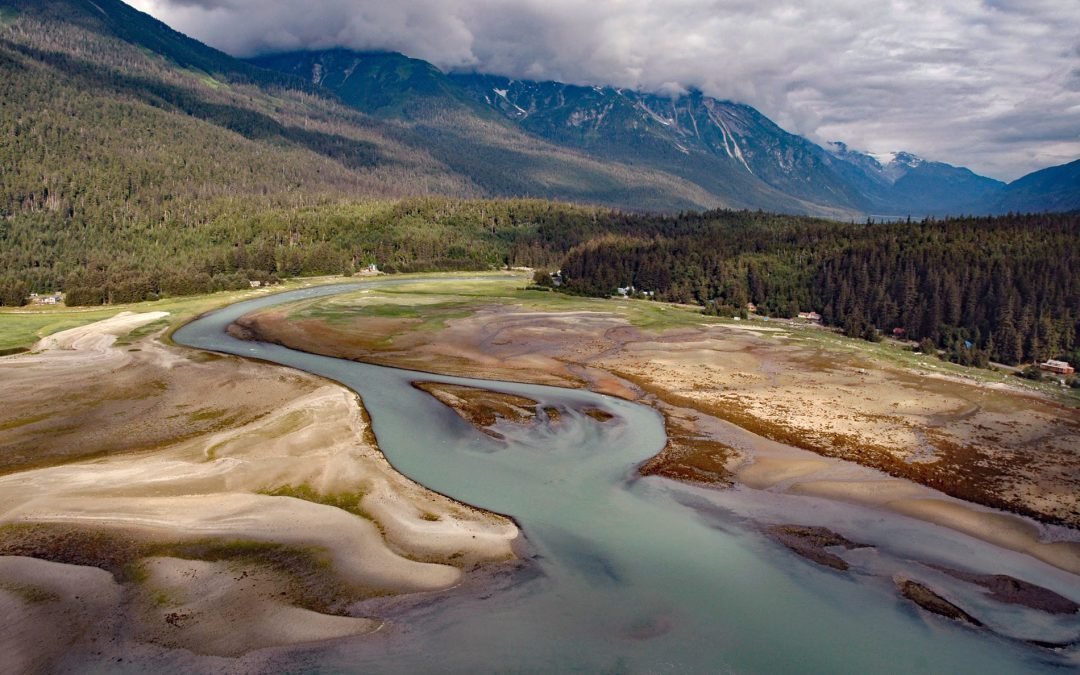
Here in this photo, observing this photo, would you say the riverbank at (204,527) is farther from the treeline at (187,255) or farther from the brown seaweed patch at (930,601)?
the treeline at (187,255)

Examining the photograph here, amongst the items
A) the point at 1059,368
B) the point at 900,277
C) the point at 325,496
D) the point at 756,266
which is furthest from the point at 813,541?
the point at 756,266

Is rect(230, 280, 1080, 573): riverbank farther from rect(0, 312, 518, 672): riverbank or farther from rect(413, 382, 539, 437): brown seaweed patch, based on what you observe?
rect(0, 312, 518, 672): riverbank

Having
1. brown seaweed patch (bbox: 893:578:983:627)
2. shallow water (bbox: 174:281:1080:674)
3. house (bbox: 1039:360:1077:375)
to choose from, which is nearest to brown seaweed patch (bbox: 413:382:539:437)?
shallow water (bbox: 174:281:1080:674)

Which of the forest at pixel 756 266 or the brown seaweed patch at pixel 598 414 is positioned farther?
the forest at pixel 756 266

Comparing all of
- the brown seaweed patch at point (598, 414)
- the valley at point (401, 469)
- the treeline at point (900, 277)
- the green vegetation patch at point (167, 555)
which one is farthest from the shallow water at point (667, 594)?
the treeline at point (900, 277)

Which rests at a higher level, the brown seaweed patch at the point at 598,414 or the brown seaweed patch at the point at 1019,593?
the brown seaweed patch at the point at 598,414

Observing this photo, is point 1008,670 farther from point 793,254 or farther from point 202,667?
point 793,254

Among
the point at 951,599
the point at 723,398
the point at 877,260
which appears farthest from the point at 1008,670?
the point at 877,260
